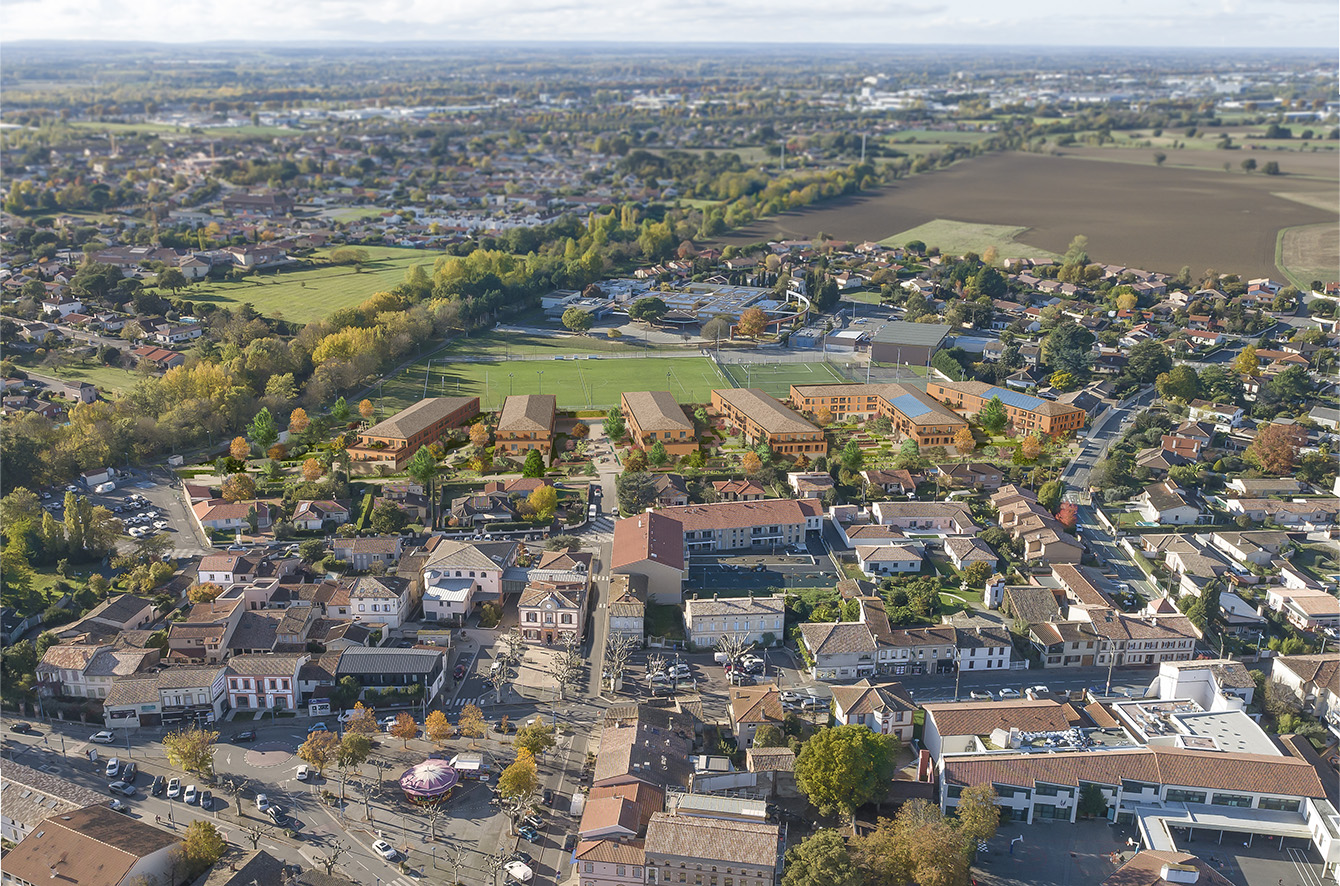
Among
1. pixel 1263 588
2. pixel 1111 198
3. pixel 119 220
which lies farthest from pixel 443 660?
pixel 1111 198

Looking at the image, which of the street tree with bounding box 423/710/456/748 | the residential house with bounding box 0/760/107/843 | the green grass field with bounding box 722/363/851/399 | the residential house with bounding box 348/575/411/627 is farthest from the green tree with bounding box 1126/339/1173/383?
the residential house with bounding box 0/760/107/843

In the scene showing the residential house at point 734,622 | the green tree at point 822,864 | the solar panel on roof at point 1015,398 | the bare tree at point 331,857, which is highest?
the solar panel on roof at point 1015,398

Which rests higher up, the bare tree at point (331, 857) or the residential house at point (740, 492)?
the residential house at point (740, 492)

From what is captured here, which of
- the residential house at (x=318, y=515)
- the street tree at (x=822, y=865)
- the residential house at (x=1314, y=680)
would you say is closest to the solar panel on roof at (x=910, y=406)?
the residential house at (x=1314, y=680)

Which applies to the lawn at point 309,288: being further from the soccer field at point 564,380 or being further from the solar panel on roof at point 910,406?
the solar panel on roof at point 910,406

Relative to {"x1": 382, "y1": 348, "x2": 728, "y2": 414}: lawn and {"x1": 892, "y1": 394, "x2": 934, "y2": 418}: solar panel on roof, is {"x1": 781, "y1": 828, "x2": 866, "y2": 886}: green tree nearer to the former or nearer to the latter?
{"x1": 892, "y1": 394, "x2": 934, "y2": 418}: solar panel on roof

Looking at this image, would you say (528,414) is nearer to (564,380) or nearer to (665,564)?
(564,380)
